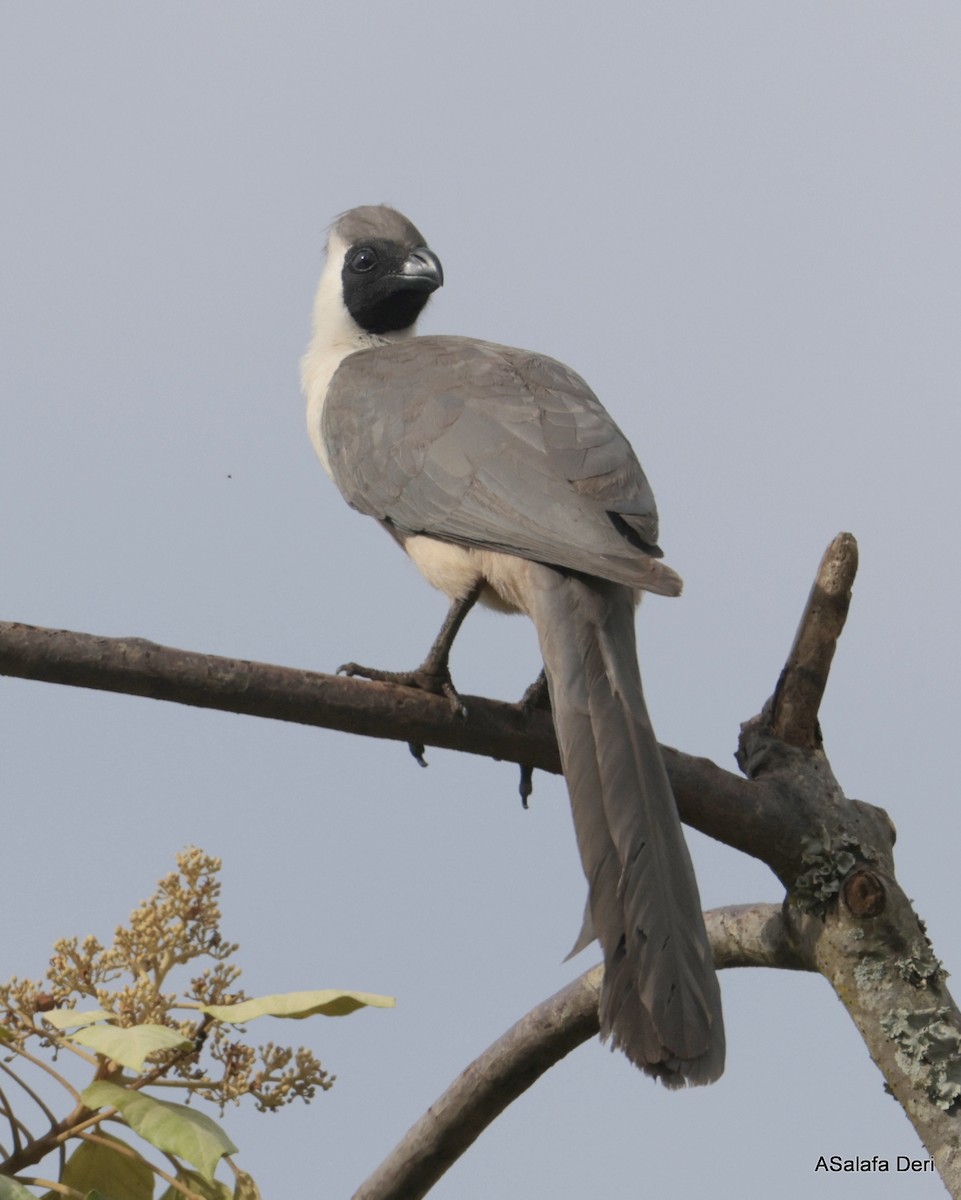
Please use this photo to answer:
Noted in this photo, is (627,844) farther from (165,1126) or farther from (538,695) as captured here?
(165,1126)

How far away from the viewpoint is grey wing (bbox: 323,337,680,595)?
3.67m

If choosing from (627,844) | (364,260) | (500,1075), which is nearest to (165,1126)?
(627,844)

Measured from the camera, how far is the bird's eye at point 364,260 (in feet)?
19.5

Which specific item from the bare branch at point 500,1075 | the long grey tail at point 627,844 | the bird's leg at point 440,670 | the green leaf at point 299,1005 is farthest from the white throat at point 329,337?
the green leaf at point 299,1005

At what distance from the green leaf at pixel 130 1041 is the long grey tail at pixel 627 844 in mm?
1238

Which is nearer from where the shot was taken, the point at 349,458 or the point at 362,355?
the point at 349,458

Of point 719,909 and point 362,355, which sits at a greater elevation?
point 362,355

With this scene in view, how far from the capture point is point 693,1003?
10.0 ft

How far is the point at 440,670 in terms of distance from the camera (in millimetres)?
3600

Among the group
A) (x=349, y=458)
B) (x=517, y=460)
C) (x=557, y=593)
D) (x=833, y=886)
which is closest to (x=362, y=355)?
(x=349, y=458)

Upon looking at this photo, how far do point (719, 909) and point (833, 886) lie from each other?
1.48 ft

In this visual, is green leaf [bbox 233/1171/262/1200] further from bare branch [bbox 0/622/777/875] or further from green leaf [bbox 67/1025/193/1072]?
bare branch [bbox 0/622/777/875]

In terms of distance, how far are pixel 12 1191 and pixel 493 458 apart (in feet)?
8.28

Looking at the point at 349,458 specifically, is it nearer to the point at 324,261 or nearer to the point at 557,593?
the point at 557,593
